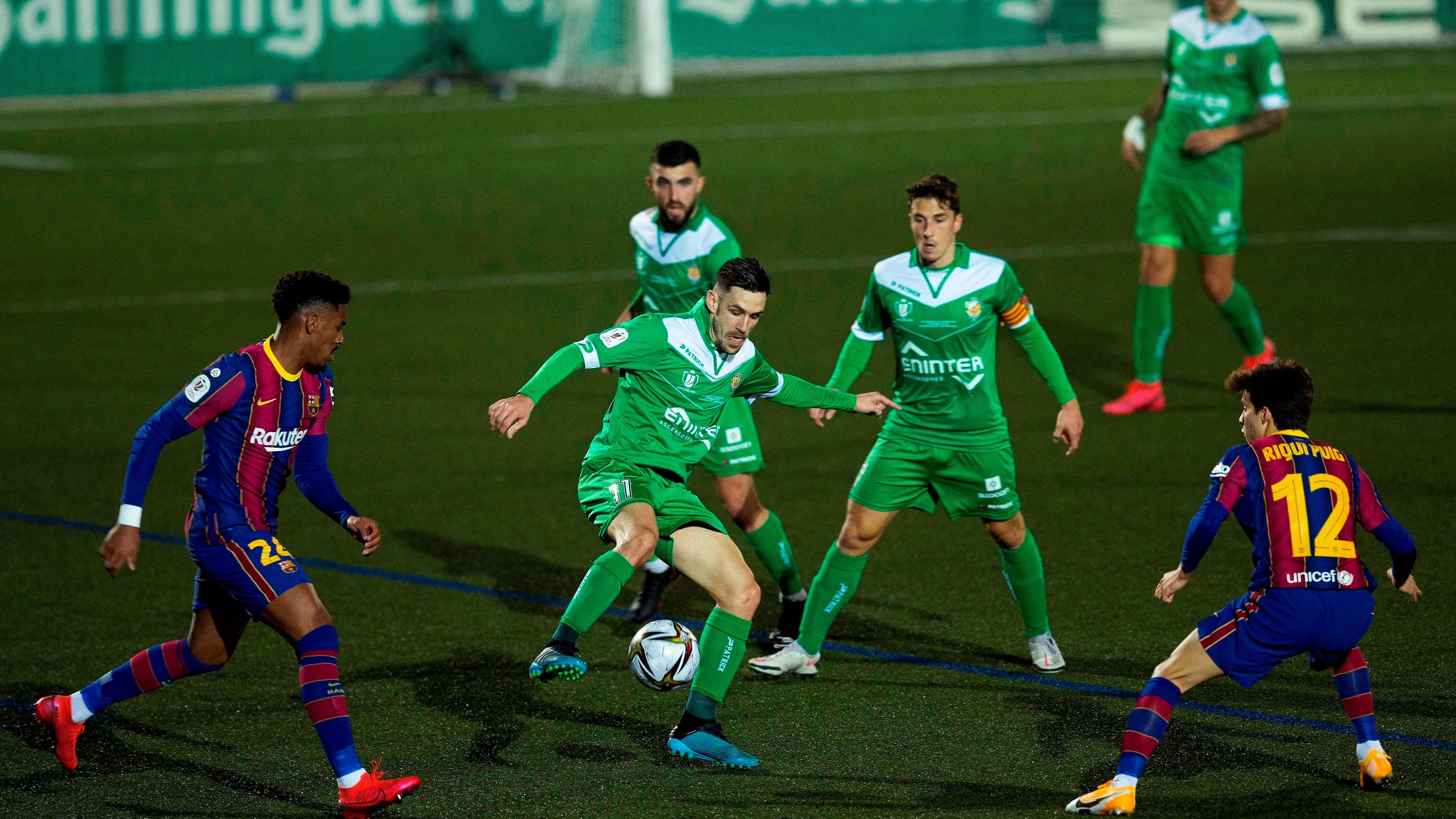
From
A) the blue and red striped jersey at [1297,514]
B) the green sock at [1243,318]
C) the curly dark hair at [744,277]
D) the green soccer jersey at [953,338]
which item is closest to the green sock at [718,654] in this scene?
the curly dark hair at [744,277]

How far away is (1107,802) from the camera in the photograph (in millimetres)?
4910

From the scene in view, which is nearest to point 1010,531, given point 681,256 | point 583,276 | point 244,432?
point 681,256

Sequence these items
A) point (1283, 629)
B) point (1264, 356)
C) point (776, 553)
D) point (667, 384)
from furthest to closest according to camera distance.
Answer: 1. point (1264, 356)
2. point (776, 553)
3. point (667, 384)
4. point (1283, 629)

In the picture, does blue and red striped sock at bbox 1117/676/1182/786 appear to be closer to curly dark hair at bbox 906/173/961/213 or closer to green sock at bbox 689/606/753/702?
green sock at bbox 689/606/753/702

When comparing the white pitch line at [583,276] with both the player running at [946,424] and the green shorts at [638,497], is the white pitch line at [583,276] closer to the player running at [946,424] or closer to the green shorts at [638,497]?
the player running at [946,424]

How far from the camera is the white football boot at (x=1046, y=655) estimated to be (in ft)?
20.7

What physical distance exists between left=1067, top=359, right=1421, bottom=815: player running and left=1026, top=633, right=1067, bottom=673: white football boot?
4.03ft

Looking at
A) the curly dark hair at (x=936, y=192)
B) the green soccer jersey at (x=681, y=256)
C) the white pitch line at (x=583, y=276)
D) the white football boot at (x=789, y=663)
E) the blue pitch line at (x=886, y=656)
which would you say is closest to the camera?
the blue pitch line at (x=886, y=656)

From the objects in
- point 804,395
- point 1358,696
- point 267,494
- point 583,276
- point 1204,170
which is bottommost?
point 1358,696

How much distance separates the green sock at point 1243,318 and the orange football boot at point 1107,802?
5780mm

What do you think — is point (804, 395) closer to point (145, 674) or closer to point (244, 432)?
point (244, 432)

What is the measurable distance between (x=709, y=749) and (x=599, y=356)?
137 centimetres

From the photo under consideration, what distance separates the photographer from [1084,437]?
976cm

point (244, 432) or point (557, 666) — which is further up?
point (244, 432)
